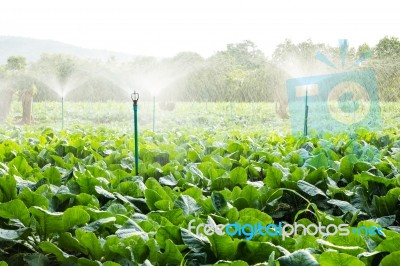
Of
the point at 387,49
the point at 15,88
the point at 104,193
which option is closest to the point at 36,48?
the point at 15,88

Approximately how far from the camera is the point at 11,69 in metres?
12.2

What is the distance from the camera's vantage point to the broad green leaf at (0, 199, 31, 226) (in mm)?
1214

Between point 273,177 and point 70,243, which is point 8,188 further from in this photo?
point 273,177

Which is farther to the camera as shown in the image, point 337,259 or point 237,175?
point 237,175

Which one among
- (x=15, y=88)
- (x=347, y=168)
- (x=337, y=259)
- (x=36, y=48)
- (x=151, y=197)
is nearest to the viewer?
(x=337, y=259)

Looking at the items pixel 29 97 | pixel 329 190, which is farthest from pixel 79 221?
pixel 29 97

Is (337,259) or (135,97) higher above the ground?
(135,97)

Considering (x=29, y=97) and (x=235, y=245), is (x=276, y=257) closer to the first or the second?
(x=235, y=245)

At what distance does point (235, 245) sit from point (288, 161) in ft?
4.13

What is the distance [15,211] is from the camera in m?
1.22

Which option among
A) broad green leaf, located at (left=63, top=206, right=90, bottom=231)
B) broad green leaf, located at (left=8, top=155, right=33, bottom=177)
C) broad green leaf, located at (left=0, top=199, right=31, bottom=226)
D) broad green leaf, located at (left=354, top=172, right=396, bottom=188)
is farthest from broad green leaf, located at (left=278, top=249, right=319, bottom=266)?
broad green leaf, located at (left=8, top=155, right=33, bottom=177)

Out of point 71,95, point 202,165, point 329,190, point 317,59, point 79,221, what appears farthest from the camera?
point 71,95

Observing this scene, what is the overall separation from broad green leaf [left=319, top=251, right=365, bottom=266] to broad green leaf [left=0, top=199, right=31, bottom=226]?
704 millimetres

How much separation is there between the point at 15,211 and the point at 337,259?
29.5 inches
